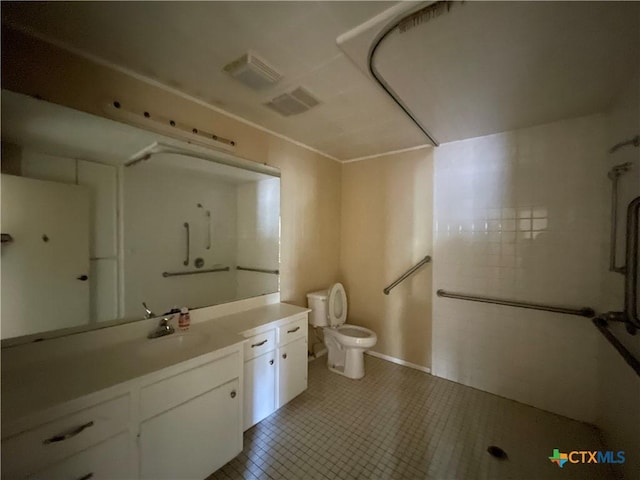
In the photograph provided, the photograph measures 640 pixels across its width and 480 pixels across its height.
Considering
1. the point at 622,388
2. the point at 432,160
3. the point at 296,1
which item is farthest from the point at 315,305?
the point at 296,1

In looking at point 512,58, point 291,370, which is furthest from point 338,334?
point 512,58

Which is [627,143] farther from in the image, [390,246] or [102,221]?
[102,221]

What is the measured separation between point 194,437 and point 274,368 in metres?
0.69

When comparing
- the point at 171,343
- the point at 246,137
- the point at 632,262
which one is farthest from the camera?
the point at 246,137

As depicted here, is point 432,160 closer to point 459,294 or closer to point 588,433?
point 459,294

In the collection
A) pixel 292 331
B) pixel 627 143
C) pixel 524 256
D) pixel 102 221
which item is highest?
pixel 627 143

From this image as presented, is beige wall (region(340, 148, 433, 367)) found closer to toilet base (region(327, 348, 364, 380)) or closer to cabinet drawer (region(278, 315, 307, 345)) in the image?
toilet base (region(327, 348, 364, 380))

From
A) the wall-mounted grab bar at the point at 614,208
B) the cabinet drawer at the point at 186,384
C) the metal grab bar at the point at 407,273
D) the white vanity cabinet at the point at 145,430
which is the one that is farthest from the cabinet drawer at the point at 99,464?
the wall-mounted grab bar at the point at 614,208

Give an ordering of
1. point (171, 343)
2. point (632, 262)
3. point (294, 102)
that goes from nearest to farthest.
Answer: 1. point (632, 262)
2. point (171, 343)
3. point (294, 102)

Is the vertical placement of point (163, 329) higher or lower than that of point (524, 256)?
lower

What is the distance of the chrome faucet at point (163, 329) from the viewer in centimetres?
157

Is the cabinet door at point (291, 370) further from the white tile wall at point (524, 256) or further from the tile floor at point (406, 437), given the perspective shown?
the white tile wall at point (524, 256)

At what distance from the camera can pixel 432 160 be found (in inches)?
102

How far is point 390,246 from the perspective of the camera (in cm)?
288
